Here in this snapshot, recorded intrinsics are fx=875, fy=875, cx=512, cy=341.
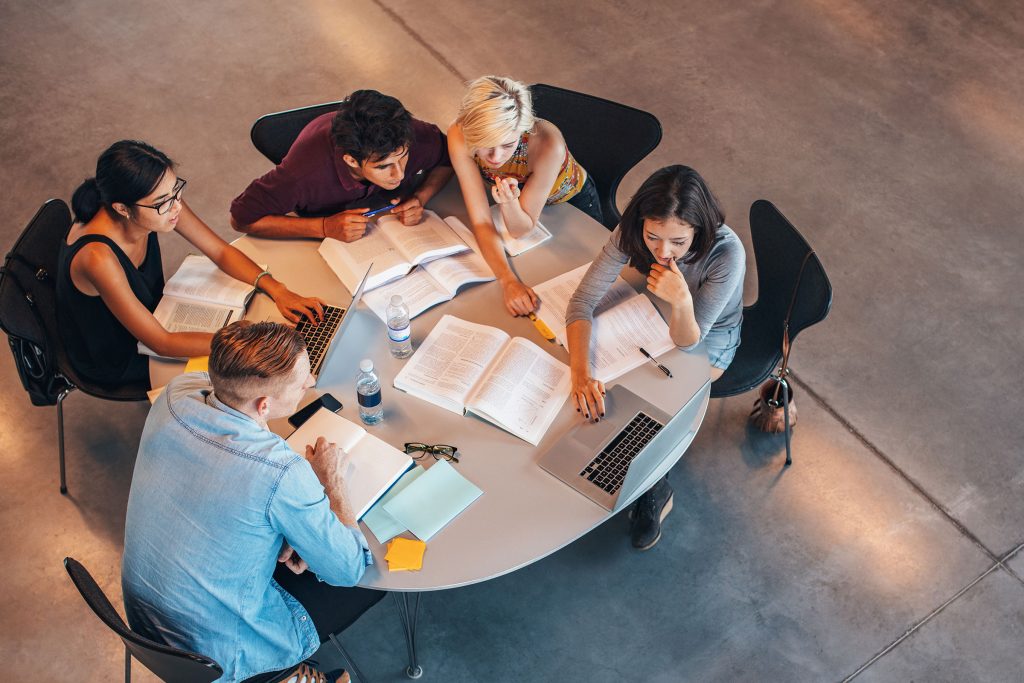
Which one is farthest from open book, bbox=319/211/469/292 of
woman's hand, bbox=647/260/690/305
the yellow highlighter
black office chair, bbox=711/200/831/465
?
black office chair, bbox=711/200/831/465

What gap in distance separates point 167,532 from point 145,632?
36 centimetres

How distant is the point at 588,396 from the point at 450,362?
0.44m

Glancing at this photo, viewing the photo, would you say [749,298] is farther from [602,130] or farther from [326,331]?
[326,331]

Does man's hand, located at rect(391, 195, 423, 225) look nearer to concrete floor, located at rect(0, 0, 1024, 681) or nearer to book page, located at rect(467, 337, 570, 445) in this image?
book page, located at rect(467, 337, 570, 445)

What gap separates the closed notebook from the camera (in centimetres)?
232

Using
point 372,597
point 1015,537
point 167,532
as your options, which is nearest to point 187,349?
point 167,532

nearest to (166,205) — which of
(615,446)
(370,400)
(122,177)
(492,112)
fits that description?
(122,177)

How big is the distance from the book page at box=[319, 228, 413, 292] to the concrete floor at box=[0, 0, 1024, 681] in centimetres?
115

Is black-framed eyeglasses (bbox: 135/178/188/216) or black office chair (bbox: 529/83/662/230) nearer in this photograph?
black-framed eyeglasses (bbox: 135/178/188/216)

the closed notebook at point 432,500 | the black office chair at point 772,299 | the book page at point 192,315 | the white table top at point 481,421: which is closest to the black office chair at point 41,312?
the book page at point 192,315

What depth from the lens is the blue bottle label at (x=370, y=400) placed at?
8.14 ft

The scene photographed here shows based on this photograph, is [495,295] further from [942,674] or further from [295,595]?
[942,674]

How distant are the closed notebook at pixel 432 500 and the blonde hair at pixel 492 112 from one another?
112 centimetres

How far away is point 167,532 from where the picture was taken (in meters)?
2.04
